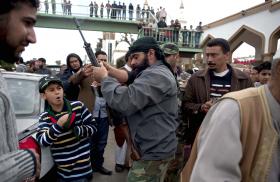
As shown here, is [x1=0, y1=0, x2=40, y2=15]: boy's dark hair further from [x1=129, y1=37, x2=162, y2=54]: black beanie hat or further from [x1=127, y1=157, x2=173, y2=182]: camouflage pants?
[x1=127, y1=157, x2=173, y2=182]: camouflage pants

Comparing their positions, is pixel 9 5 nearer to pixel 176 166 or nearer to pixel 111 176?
pixel 176 166

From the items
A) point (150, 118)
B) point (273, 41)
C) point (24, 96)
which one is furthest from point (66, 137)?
point (273, 41)

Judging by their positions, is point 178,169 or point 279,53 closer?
point 279,53

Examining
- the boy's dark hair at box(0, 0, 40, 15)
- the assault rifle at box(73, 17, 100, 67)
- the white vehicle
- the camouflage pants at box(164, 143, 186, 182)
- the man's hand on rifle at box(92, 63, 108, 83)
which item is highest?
the boy's dark hair at box(0, 0, 40, 15)

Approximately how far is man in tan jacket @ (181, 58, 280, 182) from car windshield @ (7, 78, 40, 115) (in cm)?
292

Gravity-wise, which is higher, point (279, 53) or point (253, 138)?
point (279, 53)

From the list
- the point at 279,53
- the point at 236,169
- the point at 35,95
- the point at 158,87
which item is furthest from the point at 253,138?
the point at 35,95

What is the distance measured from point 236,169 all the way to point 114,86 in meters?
1.35

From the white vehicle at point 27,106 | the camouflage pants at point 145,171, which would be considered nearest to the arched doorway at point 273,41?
the white vehicle at point 27,106

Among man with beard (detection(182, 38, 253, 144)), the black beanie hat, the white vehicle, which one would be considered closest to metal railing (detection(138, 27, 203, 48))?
the white vehicle

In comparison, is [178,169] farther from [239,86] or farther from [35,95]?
[35,95]

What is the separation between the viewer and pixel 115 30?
2703cm

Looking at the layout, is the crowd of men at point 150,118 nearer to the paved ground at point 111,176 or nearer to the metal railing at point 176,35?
the paved ground at point 111,176

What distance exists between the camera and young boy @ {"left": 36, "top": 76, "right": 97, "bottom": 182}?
9.55ft
